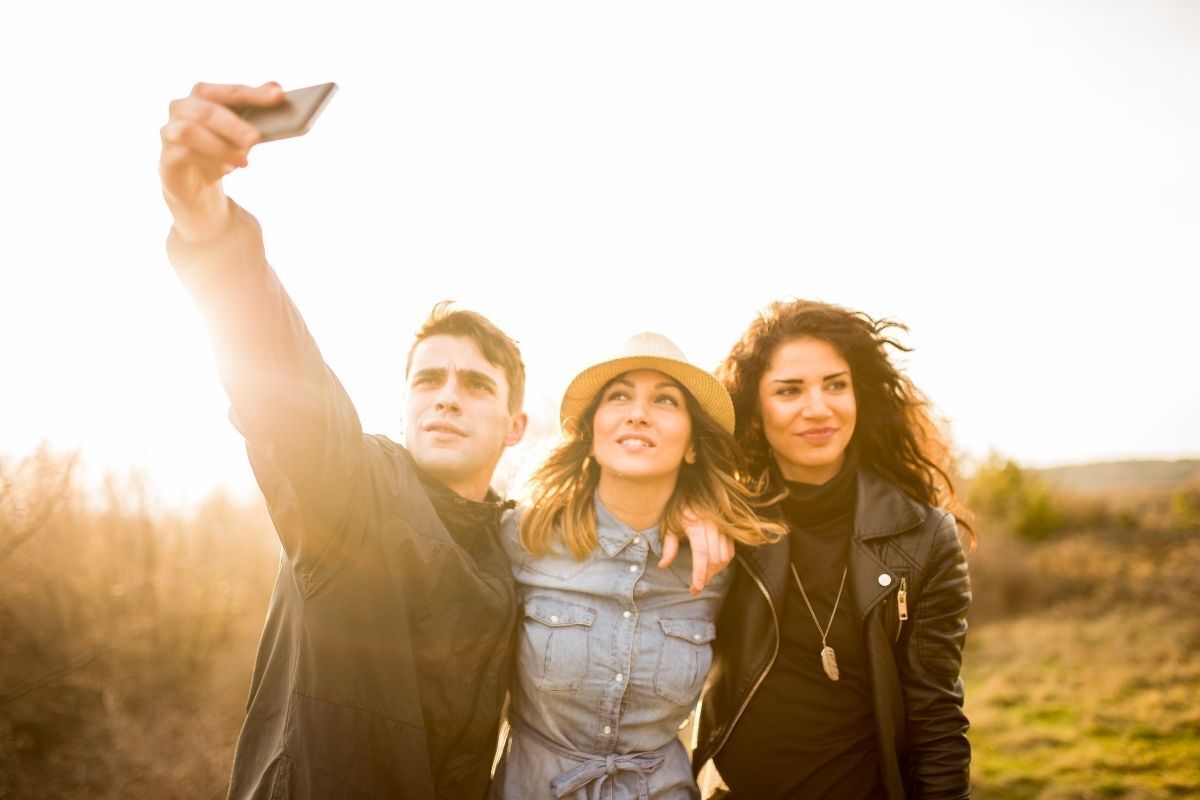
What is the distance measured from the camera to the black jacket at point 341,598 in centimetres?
166

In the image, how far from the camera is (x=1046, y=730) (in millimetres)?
9547

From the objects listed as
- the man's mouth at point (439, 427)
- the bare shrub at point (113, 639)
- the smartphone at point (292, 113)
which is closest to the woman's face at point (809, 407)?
the man's mouth at point (439, 427)

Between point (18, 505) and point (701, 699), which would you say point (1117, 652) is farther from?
point (18, 505)

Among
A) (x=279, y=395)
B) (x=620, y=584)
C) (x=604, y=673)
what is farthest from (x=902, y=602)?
(x=279, y=395)

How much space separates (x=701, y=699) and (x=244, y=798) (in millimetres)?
2098

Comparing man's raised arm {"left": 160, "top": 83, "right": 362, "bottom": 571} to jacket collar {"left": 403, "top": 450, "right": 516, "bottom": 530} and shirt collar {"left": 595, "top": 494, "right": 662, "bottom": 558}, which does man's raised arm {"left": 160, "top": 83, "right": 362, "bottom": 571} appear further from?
shirt collar {"left": 595, "top": 494, "right": 662, "bottom": 558}

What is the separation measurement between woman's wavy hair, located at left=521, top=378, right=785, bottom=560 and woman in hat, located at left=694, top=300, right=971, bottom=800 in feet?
0.63

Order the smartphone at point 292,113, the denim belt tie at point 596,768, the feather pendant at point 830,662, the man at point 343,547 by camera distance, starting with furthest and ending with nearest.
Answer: the feather pendant at point 830,662 < the denim belt tie at point 596,768 < the man at point 343,547 < the smartphone at point 292,113

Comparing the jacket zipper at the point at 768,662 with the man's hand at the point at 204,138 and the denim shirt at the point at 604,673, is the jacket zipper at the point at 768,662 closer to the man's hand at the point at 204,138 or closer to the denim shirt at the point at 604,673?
the denim shirt at the point at 604,673

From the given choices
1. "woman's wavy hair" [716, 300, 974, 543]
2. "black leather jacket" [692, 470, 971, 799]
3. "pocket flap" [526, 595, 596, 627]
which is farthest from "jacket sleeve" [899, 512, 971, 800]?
"pocket flap" [526, 595, 596, 627]

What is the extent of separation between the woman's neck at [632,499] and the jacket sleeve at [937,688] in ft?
4.17

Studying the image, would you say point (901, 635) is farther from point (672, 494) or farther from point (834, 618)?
point (672, 494)

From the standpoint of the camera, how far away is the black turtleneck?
290cm

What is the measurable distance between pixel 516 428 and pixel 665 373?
840 mm
